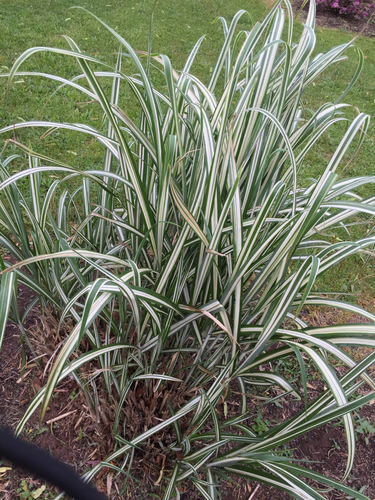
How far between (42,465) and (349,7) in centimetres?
894

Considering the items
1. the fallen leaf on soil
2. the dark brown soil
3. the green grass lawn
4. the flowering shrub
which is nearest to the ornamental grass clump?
the dark brown soil

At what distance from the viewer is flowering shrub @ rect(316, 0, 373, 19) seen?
716cm

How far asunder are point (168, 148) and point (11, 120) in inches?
105

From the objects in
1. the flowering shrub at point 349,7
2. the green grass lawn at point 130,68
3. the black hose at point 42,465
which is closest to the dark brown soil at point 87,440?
the green grass lawn at point 130,68

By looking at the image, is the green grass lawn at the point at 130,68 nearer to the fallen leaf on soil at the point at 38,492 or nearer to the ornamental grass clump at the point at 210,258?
the ornamental grass clump at the point at 210,258

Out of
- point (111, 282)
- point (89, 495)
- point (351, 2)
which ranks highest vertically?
point (351, 2)

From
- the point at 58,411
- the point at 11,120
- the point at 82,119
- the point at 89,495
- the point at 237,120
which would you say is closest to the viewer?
the point at 89,495

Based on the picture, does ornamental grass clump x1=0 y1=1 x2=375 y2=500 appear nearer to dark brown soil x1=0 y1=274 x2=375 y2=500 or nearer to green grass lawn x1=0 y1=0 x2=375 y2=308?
dark brown soil x1=0 y1=274 x2=375 y2=500

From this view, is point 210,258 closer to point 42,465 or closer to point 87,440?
point 42,465

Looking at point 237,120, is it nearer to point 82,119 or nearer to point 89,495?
point 89,495

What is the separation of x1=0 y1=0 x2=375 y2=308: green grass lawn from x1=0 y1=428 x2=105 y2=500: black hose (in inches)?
82.8

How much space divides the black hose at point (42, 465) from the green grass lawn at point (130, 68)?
2.10 metres

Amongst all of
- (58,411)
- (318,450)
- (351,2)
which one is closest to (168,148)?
(58,411)

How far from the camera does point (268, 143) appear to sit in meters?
1.28
